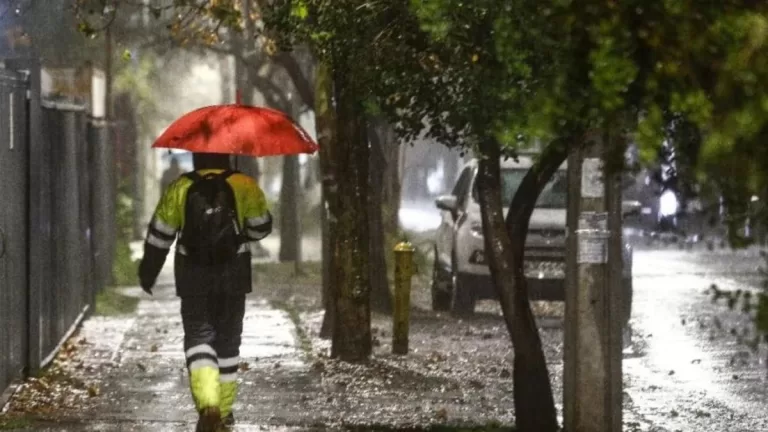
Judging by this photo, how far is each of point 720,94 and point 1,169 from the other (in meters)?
6.40

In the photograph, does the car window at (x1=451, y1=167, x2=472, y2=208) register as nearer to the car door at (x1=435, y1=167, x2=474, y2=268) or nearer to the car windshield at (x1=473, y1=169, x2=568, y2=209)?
the car door at (x1=435, y1=167, x2=474, y2=268)

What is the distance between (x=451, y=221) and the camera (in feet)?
60.0

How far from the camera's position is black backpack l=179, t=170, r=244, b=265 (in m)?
8.77

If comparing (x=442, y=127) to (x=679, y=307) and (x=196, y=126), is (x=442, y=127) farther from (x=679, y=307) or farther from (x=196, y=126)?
(x=679, y=307)

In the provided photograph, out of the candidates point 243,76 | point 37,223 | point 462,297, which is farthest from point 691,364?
point 243,76

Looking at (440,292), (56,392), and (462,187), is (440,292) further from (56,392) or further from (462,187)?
(56,392)

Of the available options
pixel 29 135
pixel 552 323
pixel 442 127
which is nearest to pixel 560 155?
pixel 442 127

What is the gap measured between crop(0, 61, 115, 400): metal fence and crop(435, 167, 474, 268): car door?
4.13 m

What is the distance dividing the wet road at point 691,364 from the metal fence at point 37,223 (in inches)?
163

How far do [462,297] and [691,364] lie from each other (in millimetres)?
4406

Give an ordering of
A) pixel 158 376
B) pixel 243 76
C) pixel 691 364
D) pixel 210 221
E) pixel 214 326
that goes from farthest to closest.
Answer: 1. pixel 243 76
2. pixel 691 364
3. pixel 158 376
4. pixel 214 326
5. pixel 210 221

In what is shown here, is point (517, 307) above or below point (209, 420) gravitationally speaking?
above

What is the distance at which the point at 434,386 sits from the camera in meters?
11.6

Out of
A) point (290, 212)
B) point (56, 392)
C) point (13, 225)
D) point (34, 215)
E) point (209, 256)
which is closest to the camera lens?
point (209, 256)
